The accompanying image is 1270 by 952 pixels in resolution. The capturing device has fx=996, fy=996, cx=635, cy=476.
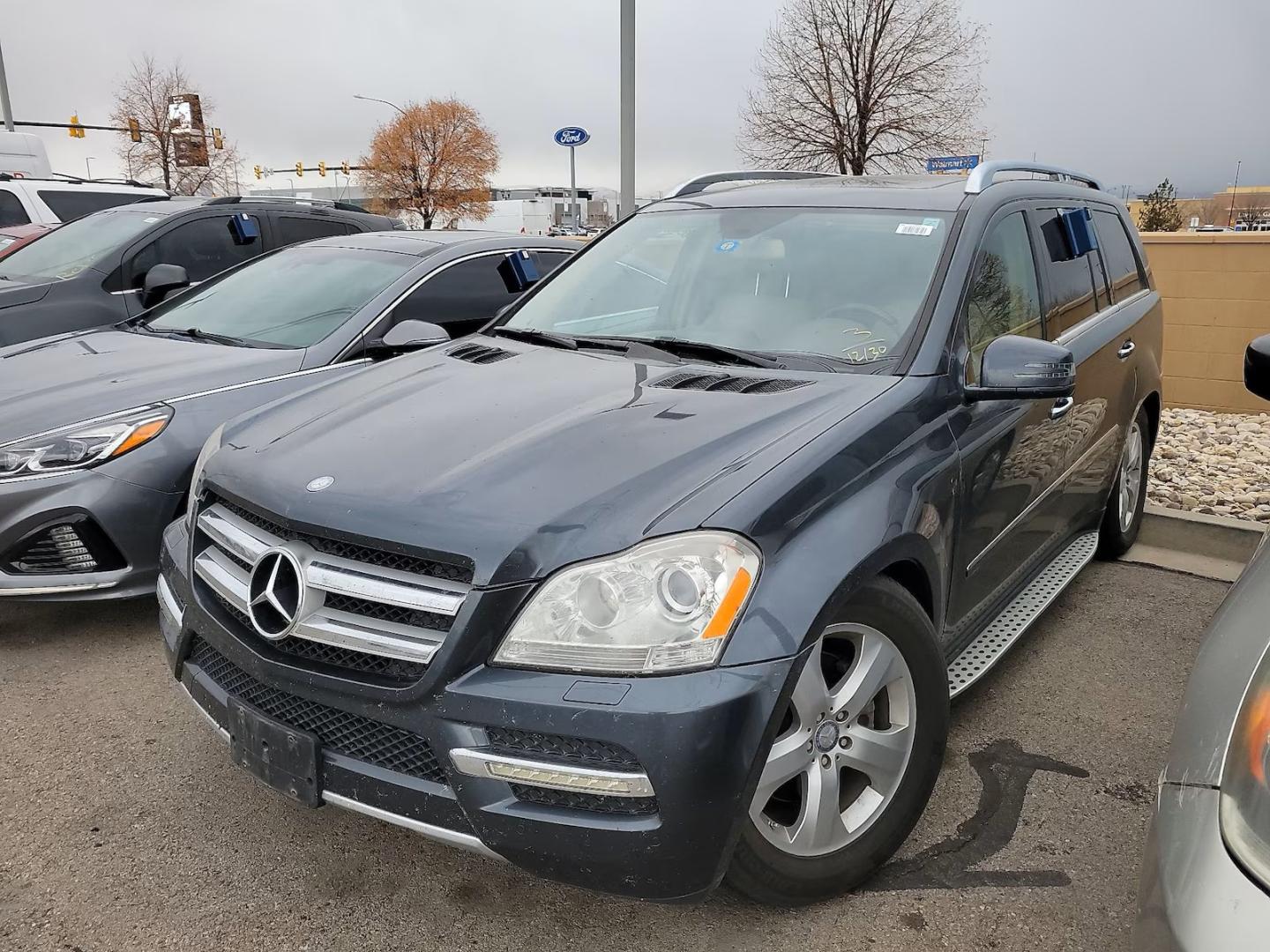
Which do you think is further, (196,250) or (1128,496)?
(196,250)

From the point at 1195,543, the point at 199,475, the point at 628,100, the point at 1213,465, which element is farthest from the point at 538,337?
the point at 628,100

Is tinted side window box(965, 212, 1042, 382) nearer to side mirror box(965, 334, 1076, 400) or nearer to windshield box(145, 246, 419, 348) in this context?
side mirror box(965, 334, 1076, 400)

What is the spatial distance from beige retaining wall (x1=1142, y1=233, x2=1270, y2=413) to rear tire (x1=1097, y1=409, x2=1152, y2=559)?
4.15 metres

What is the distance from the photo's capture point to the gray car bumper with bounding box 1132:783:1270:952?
1.19 metres

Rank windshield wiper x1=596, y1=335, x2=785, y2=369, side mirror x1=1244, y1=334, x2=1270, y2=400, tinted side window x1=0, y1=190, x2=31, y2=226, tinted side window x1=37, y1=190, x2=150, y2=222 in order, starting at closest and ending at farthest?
side mirror x1=1244, y1=334, x2=1270, y2=400 < windshield wiper x1=596, y1=335, x2=785, y2=369 < tinted side window x1=0, y1=190, x2=31, y2=226 < tinted side window x1=37, y1=190, x2=150, y2=222

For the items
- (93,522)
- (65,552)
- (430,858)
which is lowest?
(430,858)

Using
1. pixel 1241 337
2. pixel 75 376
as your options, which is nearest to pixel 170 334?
pixel 75 376

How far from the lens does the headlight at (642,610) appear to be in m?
1.91

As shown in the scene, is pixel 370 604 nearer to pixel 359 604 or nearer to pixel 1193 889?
pixel 359 604

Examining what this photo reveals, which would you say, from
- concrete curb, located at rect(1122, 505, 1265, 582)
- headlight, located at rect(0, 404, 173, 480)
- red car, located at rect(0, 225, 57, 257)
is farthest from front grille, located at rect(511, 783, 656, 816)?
red car, located at rect(0, 225, 57, 257)

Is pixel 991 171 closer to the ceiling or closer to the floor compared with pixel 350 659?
Answer: closer to the ceiling

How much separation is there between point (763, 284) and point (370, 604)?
1754 millimetres

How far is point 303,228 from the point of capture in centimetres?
766

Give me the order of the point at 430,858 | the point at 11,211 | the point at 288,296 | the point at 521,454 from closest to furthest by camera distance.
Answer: the point at 521,454 → the point at 430,858 → the point at 288,296 → the point at 11,211
